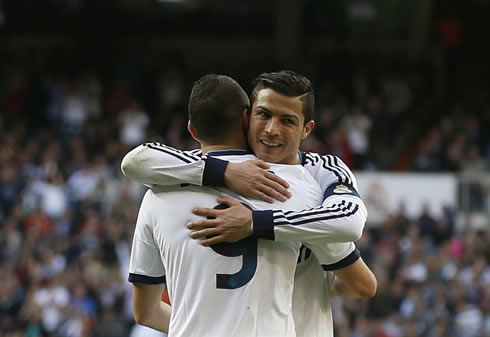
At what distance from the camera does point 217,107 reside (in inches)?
137

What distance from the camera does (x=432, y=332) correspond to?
1248 cm

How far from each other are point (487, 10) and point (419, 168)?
532 cm

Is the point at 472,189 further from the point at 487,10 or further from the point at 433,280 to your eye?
the point at 487,10

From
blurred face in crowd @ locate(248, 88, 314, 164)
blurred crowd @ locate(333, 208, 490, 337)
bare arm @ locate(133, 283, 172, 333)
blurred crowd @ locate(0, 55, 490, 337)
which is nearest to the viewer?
blurred face in crowd @ locate(248, 88, 314, 164)

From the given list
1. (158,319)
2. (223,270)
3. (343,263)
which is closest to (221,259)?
(223,270)

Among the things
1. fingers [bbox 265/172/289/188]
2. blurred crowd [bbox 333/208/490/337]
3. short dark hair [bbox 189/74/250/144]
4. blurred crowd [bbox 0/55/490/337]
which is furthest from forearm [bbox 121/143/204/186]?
blurred crowd [bbox 0/55/490/337]

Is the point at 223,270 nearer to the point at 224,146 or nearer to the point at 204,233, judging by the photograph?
the point at 204,233

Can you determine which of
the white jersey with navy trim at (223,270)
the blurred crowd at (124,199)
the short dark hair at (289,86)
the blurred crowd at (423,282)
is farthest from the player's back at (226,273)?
the blurred crowd at (124,199)

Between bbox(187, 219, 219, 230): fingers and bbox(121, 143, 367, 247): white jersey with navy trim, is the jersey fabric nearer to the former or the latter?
bbox(121, 143, 367, 247): white jersey with navy trim

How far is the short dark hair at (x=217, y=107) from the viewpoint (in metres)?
3.49

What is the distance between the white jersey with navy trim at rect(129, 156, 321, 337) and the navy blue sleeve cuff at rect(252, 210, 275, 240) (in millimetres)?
63

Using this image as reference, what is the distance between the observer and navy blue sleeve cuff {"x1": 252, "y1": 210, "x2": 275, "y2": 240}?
342cm

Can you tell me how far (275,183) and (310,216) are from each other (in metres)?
0.15

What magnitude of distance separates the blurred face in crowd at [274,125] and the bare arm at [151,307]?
0.58 metres
